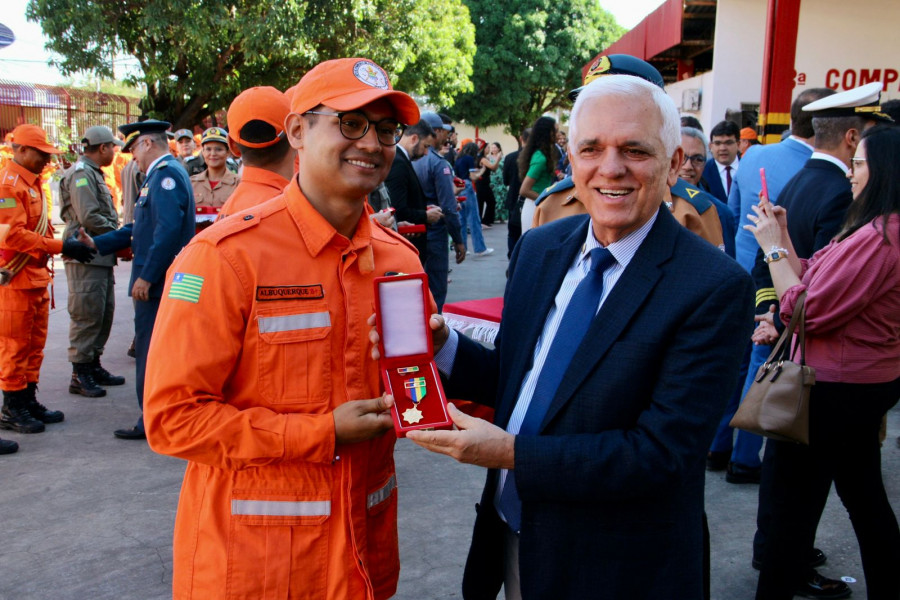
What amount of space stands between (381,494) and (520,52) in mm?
41034

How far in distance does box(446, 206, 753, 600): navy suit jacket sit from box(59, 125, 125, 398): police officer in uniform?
5924 mm

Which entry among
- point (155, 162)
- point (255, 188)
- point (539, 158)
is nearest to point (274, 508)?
point (255, 188)

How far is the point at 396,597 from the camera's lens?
3693mm

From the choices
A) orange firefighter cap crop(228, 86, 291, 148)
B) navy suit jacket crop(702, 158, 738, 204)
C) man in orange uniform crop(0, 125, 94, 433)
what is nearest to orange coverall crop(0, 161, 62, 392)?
man in orange uniform crop(0, 125, 94, 433)

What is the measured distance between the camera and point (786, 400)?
293cm

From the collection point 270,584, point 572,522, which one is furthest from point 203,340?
point 572,522

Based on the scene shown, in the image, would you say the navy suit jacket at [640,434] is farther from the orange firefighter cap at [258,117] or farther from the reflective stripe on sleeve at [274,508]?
the orange firefighter cap at [258,117]

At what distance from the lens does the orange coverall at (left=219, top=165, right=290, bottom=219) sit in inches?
158

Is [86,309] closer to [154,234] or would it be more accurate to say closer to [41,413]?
[41,413]

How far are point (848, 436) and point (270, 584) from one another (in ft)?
7.74

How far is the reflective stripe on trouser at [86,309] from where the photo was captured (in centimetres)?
672

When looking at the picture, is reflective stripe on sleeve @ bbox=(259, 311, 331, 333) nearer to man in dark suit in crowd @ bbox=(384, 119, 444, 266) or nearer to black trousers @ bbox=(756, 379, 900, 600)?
black trousers @ bbox=(756, 379, 900, 600)

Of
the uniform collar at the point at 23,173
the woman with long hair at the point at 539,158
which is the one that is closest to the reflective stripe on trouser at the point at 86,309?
the uniform collar at the point at 23,173

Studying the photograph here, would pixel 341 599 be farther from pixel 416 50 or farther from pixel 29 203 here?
pixel 416 50
